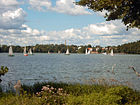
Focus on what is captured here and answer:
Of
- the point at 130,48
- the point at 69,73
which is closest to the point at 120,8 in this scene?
the point at 69,73

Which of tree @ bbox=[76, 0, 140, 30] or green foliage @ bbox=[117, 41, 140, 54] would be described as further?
green foliage @ bbox=[117, 41, 140, 54]

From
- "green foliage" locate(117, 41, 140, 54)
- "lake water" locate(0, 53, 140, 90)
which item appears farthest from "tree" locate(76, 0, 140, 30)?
"green foliage" locate(117, 41, 140, 54)

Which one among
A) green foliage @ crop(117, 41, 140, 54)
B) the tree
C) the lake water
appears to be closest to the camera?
the tree

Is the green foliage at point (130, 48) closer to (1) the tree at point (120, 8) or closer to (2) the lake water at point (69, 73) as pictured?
(2) the lake water at point (69, 73)

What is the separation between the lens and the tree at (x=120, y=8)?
976cm

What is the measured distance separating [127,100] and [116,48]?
188744 mm

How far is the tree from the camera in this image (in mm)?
9758

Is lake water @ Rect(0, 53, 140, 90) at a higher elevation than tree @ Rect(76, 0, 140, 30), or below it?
below

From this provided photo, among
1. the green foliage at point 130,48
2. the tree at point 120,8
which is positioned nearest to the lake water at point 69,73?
the tree at point 120,8

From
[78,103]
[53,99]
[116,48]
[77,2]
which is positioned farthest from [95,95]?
[116,48]

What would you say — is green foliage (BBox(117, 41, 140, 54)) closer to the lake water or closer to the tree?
the lake water

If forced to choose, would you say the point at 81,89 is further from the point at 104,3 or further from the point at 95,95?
the point at 104,3

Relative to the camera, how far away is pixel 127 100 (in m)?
9.74

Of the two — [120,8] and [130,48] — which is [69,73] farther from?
[130,48]
